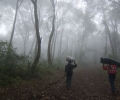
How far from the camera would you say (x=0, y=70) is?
7.22 meters

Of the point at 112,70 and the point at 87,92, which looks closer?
the point at 112,70

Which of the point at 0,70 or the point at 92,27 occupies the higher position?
the point at 92,27

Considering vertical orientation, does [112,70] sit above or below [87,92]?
above

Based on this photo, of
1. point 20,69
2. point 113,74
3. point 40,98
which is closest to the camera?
point 40,98

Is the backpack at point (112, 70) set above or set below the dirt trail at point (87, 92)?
above

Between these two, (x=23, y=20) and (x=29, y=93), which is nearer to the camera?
(x=29, y=93)

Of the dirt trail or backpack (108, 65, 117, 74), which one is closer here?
the dirt trail

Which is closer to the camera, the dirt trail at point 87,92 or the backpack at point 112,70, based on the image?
the dirt trail at point 87,92

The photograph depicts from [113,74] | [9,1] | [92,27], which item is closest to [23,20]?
[9,1]

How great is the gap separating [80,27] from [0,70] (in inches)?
1241

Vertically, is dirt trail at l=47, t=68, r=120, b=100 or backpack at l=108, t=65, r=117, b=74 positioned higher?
backpack at l=108, t=65, r=117, b=74

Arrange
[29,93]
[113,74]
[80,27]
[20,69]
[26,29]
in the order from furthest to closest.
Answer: [80,27] < [26,29] < [20,69] < [113,74] < [29,93]

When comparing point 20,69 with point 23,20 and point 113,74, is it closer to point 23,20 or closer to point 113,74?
point 113,74

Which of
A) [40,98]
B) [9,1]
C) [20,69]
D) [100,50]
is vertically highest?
[9,1]
